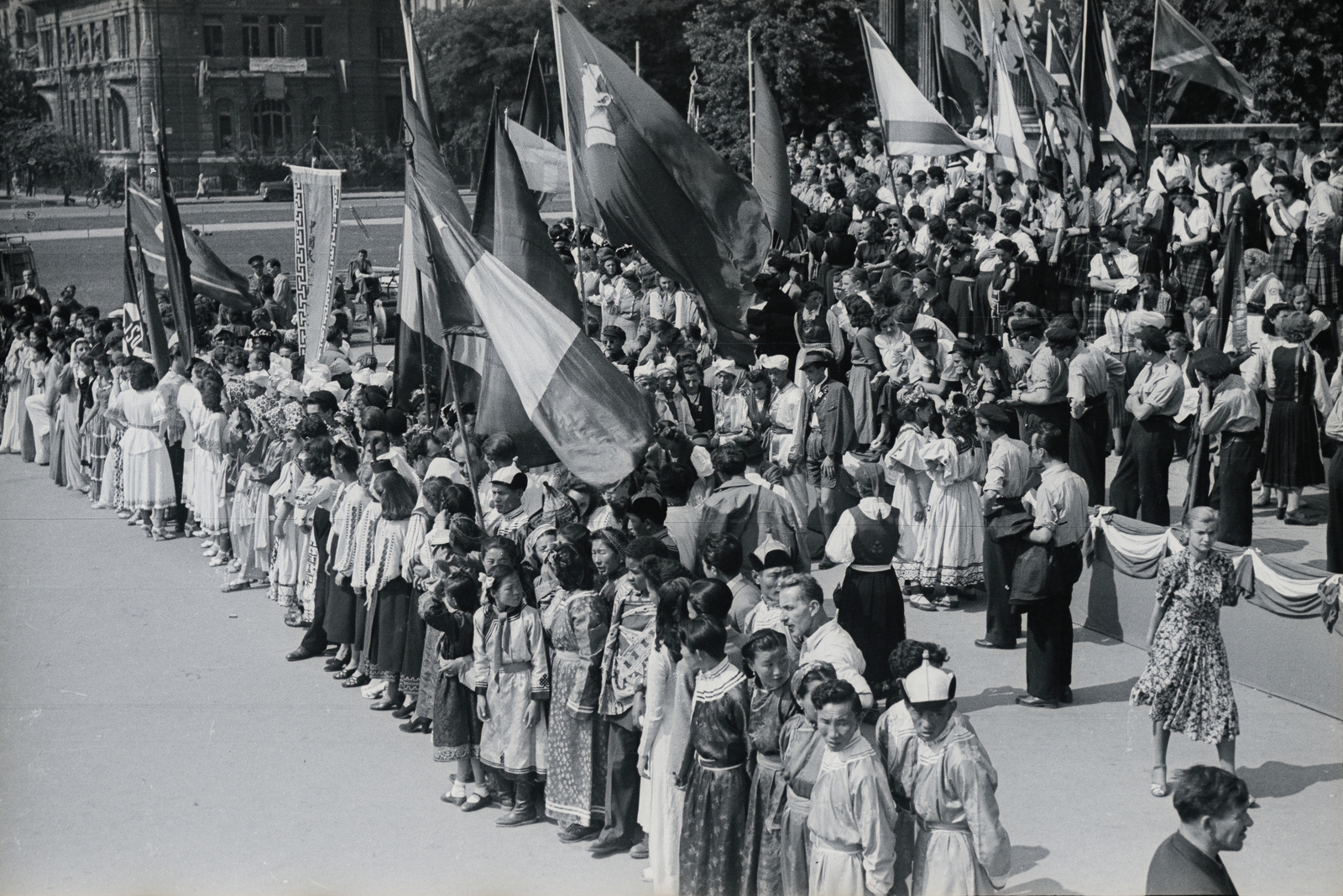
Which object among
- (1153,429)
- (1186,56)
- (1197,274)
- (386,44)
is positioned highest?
(386,44)

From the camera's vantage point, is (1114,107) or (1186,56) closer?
(1114,107)

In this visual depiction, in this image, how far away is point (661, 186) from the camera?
11.1 meters

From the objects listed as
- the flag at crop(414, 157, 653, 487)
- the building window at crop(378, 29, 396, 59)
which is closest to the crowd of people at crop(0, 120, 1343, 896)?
the flag at crop(414, 157, 653, 487)

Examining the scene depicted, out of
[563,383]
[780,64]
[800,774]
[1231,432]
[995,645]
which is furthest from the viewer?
[780,64]

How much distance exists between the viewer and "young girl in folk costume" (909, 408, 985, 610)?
35.2ft

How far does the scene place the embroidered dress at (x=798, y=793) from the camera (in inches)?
245

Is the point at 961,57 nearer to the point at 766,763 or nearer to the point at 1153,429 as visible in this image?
the point at 1153,429

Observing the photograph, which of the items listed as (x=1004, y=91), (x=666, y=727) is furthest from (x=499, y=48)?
(x=666, y=727)

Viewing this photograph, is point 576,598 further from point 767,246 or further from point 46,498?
point 46,498

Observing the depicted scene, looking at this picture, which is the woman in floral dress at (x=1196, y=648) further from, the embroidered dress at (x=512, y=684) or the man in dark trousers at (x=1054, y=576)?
the embroidered dress at (x=512, y=684)

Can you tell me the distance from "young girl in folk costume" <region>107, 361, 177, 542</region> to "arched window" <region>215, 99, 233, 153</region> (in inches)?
2640

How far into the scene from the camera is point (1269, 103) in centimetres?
3011

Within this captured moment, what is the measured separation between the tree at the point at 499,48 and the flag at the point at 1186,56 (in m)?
42.8

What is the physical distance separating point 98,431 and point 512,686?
8965 mm
